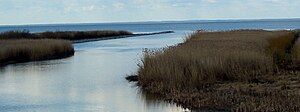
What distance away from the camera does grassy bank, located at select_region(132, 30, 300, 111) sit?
47.4ft

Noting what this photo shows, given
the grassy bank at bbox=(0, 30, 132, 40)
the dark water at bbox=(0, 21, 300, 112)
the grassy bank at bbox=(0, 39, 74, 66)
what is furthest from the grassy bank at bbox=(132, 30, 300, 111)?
the grassy bank at bbox=(0, 30, 132, 40)

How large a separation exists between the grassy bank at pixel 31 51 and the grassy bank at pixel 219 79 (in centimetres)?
1402

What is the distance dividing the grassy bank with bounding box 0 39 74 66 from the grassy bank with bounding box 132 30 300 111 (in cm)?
1402

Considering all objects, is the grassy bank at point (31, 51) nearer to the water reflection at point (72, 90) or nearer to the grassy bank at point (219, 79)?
the water reflection at point (72, 90)

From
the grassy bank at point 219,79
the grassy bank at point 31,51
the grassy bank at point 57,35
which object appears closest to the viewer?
the grassy bank at point 219,79

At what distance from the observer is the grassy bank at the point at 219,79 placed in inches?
569

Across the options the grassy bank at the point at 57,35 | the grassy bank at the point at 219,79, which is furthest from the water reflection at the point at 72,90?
the grassy bank at the point at 57,35

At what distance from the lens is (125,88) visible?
19500 millimetres

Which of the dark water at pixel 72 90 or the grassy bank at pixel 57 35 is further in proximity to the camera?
the grassy bank at pixel 57 35

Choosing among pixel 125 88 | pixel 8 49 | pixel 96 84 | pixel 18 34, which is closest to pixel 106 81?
pixel 96 84

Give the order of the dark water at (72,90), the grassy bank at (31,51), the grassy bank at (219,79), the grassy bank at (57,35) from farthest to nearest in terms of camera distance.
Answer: the grassy bank at (57,35) → the grassy bank at (31,51) → the dark water at (72,90) → the grassy bank at (219,79)

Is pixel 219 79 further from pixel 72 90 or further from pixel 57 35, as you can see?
pixel 57 35

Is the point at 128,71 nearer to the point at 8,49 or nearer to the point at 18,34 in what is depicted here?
the point at 8,49

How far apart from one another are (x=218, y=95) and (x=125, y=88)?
16.1ft
